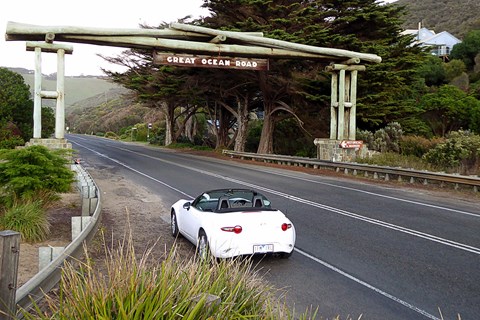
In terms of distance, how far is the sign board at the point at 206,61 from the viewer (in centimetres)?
2181

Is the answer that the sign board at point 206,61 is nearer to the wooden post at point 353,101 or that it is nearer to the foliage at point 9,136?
the wooden post at point 353,101

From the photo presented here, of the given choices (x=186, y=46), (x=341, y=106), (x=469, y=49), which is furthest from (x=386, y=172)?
(x=469, y=49)

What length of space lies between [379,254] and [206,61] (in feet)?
53.6

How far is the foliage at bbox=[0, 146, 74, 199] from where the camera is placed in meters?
11.1

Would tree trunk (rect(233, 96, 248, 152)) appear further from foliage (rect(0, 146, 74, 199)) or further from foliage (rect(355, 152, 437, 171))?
foliage (rect(0, 146, 74, 199))

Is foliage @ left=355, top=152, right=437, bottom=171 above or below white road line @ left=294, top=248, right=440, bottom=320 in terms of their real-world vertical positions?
above

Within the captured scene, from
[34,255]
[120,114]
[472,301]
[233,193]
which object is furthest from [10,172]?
[120,114]

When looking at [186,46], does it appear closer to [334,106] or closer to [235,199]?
[334,106]

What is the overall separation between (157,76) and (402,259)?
31.4 meters

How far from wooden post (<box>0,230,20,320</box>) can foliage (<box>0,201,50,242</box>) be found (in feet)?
19.2

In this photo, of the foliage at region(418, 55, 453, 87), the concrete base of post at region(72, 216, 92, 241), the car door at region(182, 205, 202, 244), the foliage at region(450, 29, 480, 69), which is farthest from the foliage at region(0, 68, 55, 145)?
the foliage at region(450, 29, 480, 69)

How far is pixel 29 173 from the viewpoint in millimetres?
11406

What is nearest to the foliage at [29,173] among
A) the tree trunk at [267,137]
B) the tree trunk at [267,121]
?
the tree trunk at [267,121]

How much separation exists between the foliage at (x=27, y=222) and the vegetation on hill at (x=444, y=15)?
96.0 metres
